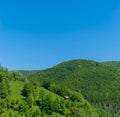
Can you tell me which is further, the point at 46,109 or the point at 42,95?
the point at 42,95

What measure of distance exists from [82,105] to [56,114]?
100 ft

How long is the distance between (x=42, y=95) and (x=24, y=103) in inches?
808

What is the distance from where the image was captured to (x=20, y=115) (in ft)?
488

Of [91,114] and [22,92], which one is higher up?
[22,92]

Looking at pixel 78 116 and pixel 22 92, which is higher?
pixel 22 92

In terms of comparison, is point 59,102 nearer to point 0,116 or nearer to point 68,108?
point 68,108

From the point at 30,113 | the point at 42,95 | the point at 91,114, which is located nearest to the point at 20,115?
the point at 30,113

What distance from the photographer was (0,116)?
458ft

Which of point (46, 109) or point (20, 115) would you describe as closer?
Answer: point (20, 115)

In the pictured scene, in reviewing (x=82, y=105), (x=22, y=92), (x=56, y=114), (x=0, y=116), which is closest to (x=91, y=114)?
(x=82, y=105)

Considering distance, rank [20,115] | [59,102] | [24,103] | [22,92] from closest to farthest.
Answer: [20,115] < [24,103] < [59,102] < [22,92]

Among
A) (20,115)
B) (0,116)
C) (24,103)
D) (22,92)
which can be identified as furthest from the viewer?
(22,92)

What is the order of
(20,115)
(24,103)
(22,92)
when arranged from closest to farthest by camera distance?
1. (20,115)
2. (24,103)
3. (22,92)

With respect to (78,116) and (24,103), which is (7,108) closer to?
(24,103)
